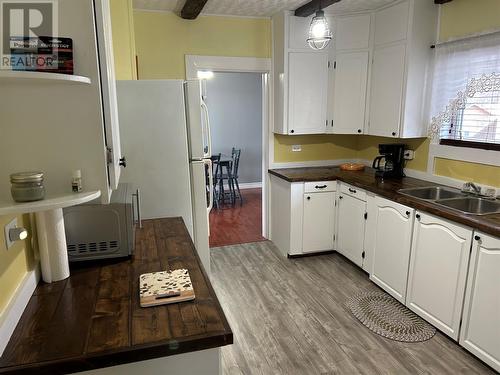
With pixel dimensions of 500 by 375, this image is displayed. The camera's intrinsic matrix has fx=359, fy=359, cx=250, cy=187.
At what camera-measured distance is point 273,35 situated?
383cm

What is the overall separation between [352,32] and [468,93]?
133 centimetres

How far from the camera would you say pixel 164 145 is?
248 centimetres

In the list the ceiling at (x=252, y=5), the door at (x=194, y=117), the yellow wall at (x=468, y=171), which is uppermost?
the ceiling at (x=252, y=5)

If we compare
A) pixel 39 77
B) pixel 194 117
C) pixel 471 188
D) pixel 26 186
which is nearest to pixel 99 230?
pixel 26 186

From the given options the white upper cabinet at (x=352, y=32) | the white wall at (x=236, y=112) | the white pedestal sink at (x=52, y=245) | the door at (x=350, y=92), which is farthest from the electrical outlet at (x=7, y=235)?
the white wall at (x=236, y=112)

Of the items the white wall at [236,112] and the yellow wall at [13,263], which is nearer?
the yellow wall at [13,263]

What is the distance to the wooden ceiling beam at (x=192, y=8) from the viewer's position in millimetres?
3062

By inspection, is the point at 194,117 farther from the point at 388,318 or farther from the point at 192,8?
the point at 388,318

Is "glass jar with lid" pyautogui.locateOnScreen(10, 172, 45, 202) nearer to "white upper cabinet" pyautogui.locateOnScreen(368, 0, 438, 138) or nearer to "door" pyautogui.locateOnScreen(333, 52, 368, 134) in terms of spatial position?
"white upper cabinet" pyautogui.locateOnScreen(368, 0, 438, 138)

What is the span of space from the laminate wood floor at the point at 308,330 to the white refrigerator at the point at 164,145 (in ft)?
2.84

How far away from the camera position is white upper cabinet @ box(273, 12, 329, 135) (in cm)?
359

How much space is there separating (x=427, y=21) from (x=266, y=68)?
160cm

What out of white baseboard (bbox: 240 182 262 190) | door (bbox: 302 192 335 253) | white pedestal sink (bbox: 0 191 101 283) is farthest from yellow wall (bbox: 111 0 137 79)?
white baseboard (bbox: 240 182 262 190)

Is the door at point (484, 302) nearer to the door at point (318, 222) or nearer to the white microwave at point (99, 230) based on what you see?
the door at point (318, 222)
